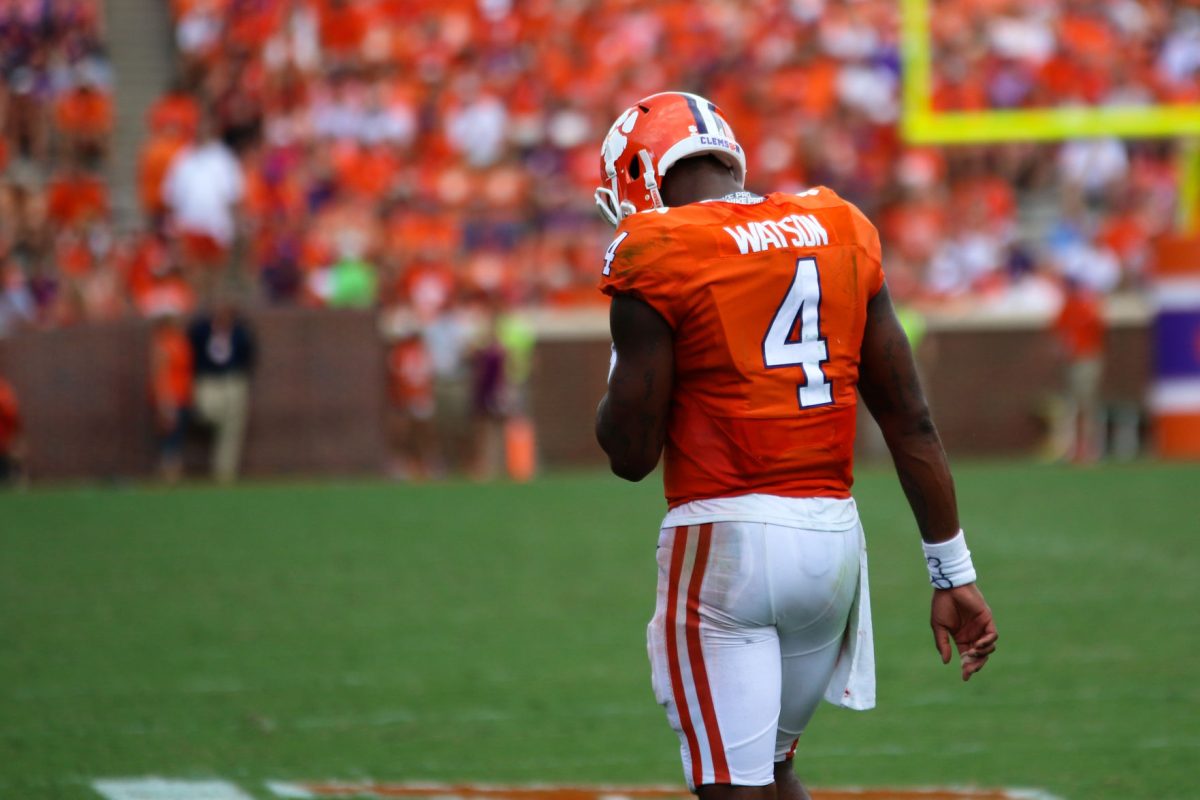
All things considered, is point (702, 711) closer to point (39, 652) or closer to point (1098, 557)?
point (39, 652)

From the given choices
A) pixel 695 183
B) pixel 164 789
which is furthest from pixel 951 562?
pixel 164 789

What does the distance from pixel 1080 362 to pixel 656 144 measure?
1418 cm

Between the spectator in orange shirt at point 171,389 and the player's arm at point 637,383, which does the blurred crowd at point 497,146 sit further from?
the player's arm at point 637,383

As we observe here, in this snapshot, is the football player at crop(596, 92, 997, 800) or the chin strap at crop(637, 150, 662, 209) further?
the chin strap at crop(637, 150, 662, 209)

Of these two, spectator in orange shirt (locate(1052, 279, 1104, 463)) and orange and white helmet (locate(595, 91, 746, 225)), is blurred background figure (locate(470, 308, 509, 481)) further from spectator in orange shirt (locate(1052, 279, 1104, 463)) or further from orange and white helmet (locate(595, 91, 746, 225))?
orange and white helmet (locate(595, 91, 746, 225))

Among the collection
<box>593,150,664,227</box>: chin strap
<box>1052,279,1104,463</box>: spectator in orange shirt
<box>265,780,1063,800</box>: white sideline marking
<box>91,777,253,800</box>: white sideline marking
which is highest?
<box>593,150,664,227</box>: chin strap

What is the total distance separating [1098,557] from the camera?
9508mm

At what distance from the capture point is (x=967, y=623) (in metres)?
3.38

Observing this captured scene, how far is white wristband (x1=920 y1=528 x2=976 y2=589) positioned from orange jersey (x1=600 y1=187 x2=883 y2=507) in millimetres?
266

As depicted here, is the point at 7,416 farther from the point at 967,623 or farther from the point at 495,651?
the point at 967,623

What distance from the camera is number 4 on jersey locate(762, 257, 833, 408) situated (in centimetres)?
315

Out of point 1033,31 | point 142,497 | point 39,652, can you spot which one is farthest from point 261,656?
point 1033,31

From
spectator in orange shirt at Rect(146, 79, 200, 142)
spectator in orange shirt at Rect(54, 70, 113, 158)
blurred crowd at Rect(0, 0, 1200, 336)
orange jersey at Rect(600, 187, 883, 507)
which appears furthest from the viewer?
spectator in orange shirt at Rect(54, 70, 113, 158)

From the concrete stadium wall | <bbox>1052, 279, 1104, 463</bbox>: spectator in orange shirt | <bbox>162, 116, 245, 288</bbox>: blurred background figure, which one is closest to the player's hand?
the concrete stadium wall
